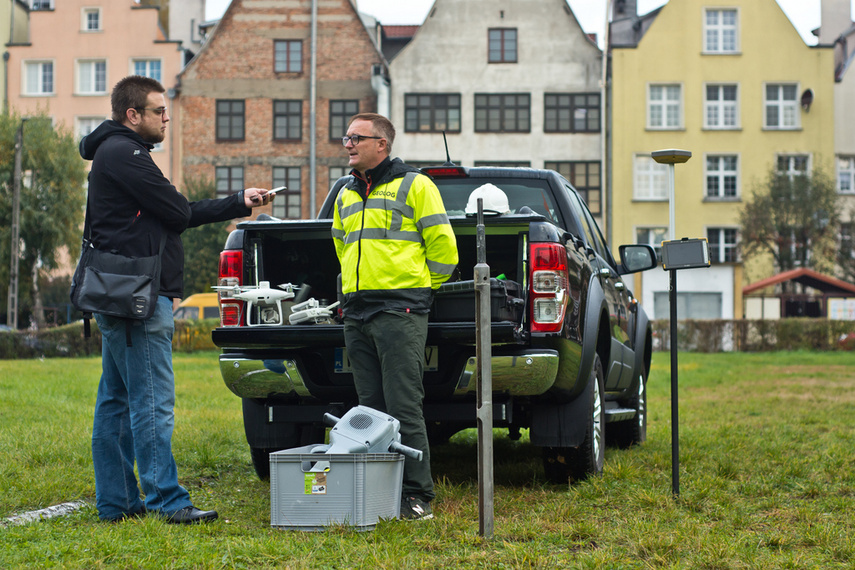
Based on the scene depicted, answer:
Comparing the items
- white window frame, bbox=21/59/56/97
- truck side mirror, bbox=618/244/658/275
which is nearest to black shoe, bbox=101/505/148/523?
truck side mirror, bbox=618/244/658/275

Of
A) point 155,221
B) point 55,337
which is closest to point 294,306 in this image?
point 155,221

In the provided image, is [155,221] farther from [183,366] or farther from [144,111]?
[183,366]

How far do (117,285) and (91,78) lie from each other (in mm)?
47374

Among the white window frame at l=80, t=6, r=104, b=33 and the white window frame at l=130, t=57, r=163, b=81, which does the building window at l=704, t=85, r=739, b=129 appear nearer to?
the white window frame at l=130, t=57, r=163, b=81

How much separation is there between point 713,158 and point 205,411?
123 ft

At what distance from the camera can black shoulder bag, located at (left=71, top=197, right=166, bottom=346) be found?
5090 millimetres

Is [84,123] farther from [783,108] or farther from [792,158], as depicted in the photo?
[792,158]

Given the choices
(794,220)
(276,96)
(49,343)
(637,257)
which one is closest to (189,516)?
(637,257)

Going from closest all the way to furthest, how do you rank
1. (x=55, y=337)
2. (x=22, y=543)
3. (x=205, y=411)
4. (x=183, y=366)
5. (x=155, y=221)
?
(x=22, y=543) → (x=155, y=221) → (x=205, y=411) → (x=183, y=366) → (x=55, y=337)

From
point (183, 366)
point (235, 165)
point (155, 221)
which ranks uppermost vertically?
point (235, 165)

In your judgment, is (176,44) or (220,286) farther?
(176,44)

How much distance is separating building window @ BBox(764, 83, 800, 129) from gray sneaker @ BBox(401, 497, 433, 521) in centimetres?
4324

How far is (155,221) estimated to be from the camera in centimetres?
532

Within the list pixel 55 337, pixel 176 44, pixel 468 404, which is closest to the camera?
pixel 468 404
